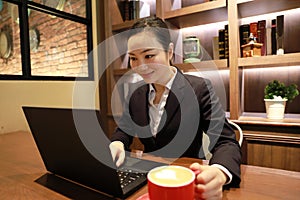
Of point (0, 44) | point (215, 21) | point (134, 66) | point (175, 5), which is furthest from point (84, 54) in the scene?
point (134, 66)

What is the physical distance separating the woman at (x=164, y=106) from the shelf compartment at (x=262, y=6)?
99cm

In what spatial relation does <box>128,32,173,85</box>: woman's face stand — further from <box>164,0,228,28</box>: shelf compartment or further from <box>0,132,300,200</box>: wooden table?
<box>164,0,228,28</box>: shelf compartment

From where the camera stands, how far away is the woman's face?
955 millimetres

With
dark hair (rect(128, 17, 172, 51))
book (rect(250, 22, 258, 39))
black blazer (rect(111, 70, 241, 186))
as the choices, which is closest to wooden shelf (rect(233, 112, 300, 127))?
book (rect(250, 22, 258, 39))

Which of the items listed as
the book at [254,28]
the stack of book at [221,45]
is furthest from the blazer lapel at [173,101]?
the book at [254,28]

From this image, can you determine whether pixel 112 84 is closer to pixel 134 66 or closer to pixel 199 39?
pixel 199 39

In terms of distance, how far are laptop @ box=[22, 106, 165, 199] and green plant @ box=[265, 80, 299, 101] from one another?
1360mm

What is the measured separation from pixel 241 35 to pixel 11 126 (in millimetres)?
1984

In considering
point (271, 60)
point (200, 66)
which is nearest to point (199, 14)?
point (200, 66)

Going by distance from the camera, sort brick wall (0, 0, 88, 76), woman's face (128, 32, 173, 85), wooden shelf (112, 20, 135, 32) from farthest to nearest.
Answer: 1. wooden shelf (112, 20, 135, 32)
2. brick wall (0, 0, 88, 76)
3. woman's face (128, 32, 173, 85)

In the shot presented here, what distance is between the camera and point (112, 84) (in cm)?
257

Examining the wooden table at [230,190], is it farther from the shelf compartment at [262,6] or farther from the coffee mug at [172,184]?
the shelf compartment at [262,6]

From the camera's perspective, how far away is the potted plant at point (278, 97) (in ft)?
5.56

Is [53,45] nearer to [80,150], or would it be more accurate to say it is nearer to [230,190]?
[80,150]
